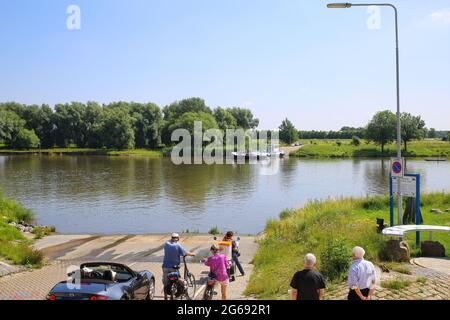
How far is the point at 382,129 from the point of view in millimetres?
106188

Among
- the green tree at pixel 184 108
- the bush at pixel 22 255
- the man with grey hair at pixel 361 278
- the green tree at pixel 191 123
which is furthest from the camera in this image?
the green tree at pixel 184 108

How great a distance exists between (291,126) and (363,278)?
140 m

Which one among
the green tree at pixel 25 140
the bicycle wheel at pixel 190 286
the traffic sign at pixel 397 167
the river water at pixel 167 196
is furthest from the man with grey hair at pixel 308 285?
the green tree at pixel 25 140

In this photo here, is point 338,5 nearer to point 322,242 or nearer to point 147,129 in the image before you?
point 322,242

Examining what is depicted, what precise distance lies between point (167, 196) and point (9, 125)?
8655 centimetres

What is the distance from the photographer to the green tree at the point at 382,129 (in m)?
105

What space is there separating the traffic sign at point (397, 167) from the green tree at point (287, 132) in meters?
129

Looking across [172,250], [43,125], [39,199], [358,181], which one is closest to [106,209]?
[39,199]

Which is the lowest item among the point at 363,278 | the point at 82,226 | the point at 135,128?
the point at 82,226

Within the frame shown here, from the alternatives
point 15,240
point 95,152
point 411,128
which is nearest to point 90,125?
point 95,152

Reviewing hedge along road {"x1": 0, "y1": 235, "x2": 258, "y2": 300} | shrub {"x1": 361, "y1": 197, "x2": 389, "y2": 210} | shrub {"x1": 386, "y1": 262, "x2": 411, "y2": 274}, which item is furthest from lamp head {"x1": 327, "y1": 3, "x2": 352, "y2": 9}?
shrub {"x1": 361, "y1": 197, "x2": 389, "y2": 210}

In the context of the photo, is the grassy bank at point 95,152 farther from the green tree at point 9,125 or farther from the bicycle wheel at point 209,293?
the bicycle wheel at point 209,293

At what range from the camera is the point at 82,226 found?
95.2 ft

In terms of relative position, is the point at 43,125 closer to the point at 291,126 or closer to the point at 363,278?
the point at 291,126
